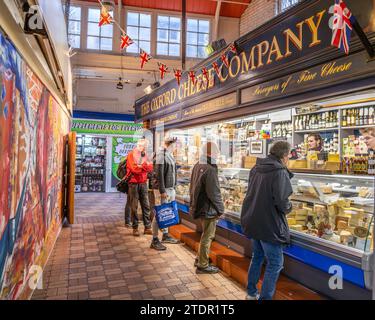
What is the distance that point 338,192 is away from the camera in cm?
416

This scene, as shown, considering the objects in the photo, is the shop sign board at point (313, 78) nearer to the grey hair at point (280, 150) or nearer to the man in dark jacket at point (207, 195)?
the grey hair at point (280, 150)

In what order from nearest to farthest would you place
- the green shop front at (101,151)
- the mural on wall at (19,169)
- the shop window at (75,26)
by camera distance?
the mural on wall at (19,169)
the shop window at (75,26)
the green shop front at (101,151)

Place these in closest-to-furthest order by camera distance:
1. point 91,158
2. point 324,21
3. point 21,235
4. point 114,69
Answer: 1. point 21,235
2. point 324,21
3. point 114,69
4. point 91,158

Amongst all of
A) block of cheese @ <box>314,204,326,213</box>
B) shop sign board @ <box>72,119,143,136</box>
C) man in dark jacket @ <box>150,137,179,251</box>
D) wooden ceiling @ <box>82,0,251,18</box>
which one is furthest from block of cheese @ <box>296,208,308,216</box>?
shop sign board @ <box>72,119,143,136</box>

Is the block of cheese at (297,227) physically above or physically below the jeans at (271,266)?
above

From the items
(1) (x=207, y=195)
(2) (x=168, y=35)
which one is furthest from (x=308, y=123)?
(2) (x=168, y=35)

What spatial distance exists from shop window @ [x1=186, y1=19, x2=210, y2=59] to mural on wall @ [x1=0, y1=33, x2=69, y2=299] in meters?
8.23

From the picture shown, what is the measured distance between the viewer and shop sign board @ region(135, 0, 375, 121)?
341cm

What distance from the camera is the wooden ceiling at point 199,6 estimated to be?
1091 cm

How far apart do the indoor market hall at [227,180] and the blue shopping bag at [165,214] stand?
0.02 meters

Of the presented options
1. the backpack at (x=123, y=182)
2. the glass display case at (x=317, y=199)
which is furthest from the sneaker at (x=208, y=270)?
the backpack at (x=123, y=182)
